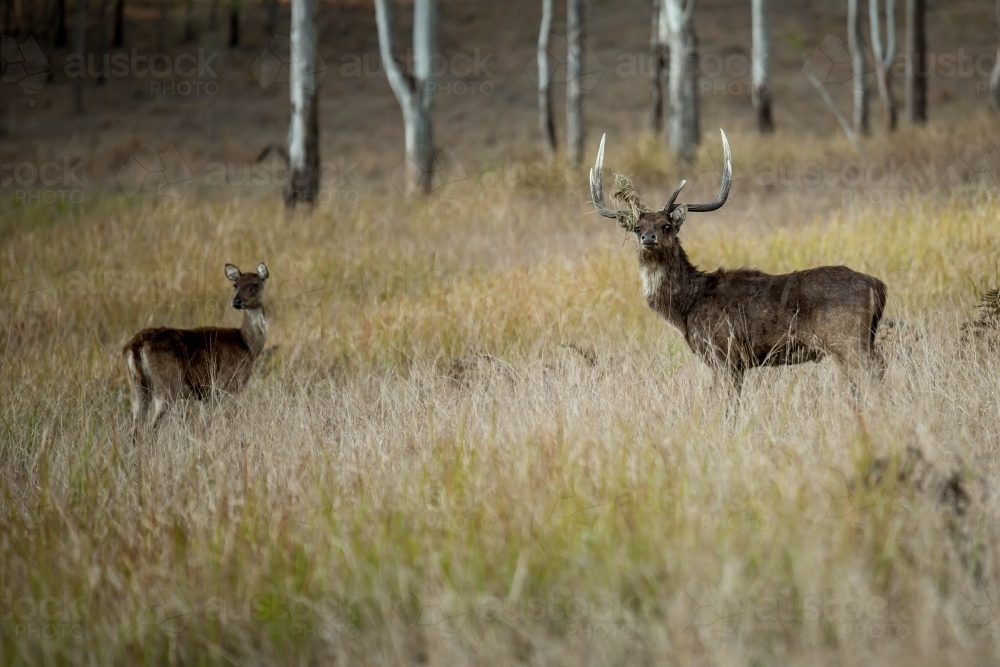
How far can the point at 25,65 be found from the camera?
137 ft

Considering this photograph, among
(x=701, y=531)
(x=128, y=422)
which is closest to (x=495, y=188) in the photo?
(x=128, y=422)

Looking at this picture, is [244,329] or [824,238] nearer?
[244,329]

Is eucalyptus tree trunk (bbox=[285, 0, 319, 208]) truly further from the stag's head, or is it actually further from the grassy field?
the stag's head

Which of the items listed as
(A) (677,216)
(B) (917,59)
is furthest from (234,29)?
(A) (677,216)

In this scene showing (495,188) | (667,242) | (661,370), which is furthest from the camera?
(495,188)

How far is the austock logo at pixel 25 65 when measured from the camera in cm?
3950

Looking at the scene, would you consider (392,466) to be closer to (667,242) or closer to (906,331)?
(667,242)

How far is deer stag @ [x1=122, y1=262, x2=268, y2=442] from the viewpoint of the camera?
6.01 meters

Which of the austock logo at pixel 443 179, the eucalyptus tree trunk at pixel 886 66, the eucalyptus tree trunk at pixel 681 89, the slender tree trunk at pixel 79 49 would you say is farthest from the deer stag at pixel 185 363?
the slender tree trunk at pixel 79 49

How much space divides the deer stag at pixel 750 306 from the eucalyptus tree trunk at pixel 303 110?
822 centimetres

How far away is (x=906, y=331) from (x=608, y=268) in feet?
8.51

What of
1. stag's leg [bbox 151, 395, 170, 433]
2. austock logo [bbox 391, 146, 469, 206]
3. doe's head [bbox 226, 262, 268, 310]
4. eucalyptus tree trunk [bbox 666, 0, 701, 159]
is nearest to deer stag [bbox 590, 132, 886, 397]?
doe's head [bbox 226, 262, 268, 310]

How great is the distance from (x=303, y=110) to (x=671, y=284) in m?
8.91

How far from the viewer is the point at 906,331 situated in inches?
241
